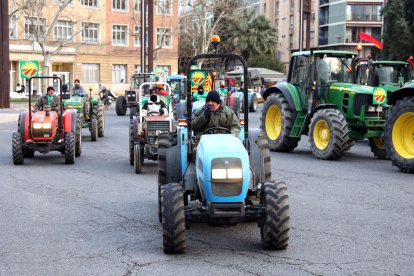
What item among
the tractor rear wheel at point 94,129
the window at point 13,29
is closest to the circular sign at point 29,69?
the tractor rear wheel at point 94,129

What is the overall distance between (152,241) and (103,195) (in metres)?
3.46

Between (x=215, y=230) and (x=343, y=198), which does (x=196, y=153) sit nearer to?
(x=215, y=230)

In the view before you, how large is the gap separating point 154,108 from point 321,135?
402 cm

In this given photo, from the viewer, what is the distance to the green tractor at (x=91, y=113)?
68.5 feet

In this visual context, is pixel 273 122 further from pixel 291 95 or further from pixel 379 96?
pixel 379 96

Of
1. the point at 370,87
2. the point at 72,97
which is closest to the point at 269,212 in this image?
the point at 370,87

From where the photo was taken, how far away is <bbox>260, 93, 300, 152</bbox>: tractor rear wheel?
17.8 m

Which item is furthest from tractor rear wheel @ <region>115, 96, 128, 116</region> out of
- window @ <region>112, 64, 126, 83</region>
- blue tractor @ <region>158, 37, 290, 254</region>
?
window @ <region>112, 64, 126, 83</region>

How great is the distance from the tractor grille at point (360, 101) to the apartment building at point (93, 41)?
48140 millimetres

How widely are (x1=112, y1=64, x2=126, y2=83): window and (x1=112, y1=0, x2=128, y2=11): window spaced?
5523 millimetres

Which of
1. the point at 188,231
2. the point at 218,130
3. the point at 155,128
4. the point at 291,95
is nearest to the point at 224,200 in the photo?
the point at 218,130

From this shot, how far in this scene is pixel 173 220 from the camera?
7031 millimetres

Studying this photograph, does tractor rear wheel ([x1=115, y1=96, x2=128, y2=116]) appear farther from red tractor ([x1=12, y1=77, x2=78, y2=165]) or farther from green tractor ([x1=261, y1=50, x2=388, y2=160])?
red tractor ([x1=12, y1=77, x2=78, y2=165])

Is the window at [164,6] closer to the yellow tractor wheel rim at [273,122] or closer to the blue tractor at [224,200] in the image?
the yellow tractor wheel rim at [273,122]
